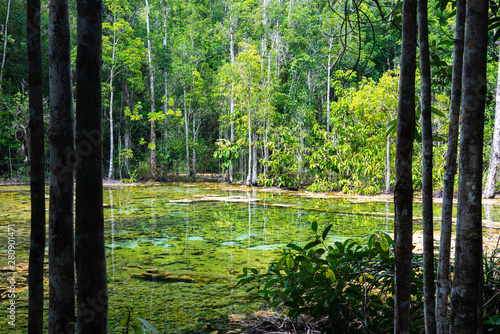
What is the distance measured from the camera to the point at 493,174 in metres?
10.9

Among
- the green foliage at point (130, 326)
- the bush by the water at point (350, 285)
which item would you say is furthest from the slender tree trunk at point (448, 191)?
the green foliage at point (130, 326)

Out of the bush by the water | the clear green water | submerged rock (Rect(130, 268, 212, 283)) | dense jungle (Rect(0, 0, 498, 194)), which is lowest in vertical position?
submerged rock (Rect(130, 268, 212, 283))

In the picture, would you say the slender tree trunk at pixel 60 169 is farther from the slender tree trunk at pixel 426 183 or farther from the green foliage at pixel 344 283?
the slender tree trunk at pixel 426 183

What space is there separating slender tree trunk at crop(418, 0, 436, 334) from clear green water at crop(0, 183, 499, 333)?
5.31 feet

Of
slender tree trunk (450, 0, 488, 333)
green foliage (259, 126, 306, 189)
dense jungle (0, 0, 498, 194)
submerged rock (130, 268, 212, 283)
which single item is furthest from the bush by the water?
green foliage (259, 126, 306, 189)

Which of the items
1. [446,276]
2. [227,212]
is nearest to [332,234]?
[227,212]

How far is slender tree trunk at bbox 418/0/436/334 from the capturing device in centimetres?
132

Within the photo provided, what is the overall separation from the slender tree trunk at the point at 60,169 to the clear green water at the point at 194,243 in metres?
1.26

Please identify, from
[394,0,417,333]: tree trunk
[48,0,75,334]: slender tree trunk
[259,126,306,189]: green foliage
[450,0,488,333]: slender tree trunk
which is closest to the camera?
[450,0,488,333]: slender tree trunk

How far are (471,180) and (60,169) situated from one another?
140 cm

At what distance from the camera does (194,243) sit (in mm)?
5395

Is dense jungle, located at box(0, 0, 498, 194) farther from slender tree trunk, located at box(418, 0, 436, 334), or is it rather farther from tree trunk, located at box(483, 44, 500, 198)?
slender tree trunk, located at box(418, 0, 436, 334)

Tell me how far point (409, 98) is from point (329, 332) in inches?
51.8

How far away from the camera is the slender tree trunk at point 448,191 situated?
4.36ft
